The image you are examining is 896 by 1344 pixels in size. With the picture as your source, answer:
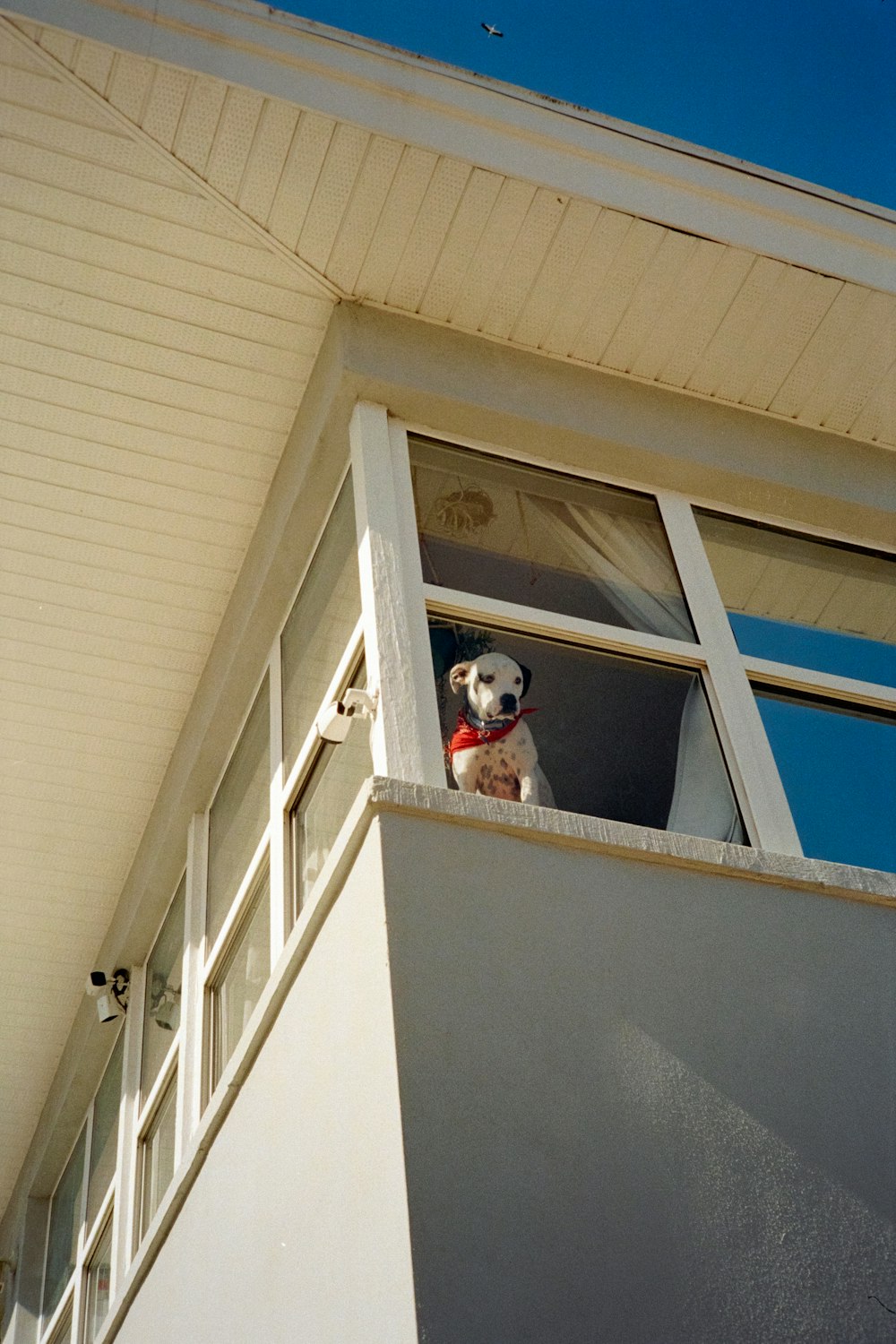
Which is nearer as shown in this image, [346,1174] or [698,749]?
[346,1174]

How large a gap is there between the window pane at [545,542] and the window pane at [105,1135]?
349 centimetres

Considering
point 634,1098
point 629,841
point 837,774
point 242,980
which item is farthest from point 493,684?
point 242,980

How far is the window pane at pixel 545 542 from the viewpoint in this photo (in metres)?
3.79

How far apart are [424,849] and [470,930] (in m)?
0.20

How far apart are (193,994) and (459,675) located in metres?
2.02

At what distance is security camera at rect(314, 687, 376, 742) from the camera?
10.7 ft

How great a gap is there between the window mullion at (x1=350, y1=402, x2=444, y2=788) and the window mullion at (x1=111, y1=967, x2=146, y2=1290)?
2933 millimetres

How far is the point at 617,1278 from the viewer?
233cm

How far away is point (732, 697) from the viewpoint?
3.72 meters

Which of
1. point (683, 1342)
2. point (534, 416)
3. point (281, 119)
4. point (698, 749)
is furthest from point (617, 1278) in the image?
point (281, 119)

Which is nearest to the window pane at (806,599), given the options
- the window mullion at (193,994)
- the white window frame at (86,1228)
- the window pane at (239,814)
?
the window pane at (239,814)

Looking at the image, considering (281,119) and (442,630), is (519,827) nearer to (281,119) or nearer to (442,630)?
(442,630)

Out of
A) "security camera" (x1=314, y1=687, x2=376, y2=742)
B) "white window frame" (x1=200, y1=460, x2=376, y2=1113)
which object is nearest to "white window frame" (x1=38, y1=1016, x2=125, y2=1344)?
"white window frame" (x1=200, y1=460, x2=376, y2=1113)

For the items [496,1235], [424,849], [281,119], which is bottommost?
[496,1235]
